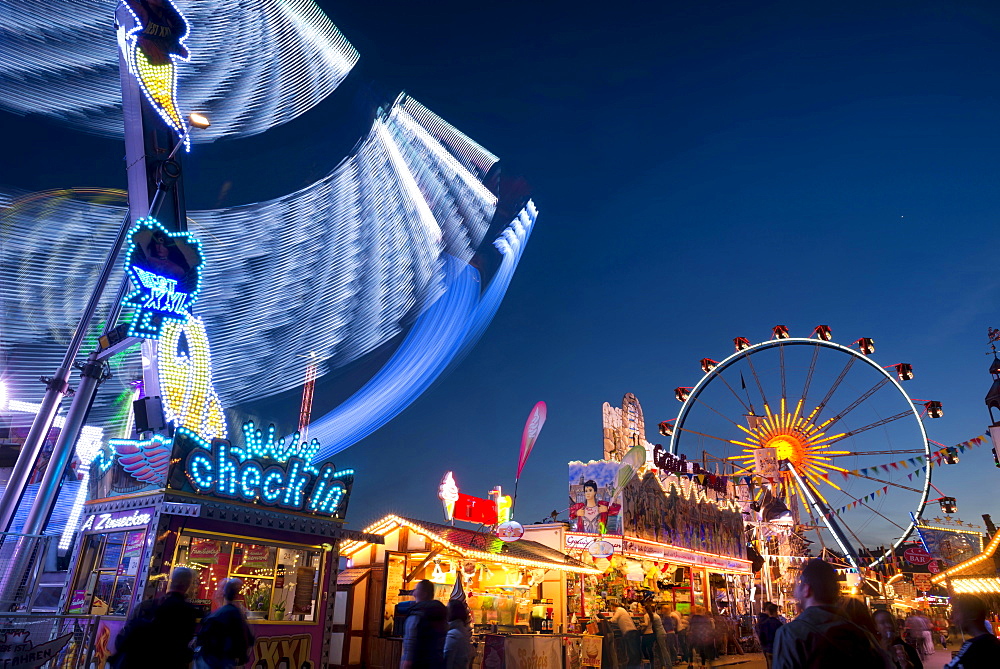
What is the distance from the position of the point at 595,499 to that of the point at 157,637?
54.8ft

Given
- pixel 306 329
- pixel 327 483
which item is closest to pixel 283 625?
pixel 327 483

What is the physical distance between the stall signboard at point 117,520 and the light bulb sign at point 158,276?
3.05 metres

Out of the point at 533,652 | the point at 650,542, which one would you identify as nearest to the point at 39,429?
the point at 533,652

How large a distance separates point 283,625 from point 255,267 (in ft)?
45.3

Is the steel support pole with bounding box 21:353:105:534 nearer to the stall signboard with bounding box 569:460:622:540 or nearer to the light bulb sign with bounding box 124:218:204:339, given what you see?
the light bulb sign with bounding box 124:218:204:339

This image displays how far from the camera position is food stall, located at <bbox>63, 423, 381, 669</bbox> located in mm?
9570

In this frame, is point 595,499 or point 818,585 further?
point 595,499

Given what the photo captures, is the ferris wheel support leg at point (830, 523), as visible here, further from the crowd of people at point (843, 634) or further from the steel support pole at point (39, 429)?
the steel support pole at point (39, 429)

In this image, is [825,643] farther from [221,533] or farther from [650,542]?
[650,542]

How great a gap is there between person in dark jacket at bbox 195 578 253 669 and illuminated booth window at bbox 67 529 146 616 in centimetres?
534

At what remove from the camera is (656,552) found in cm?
2106

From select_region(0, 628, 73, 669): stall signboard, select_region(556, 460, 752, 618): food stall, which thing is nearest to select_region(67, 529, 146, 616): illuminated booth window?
select_region(0, 628, 73, 669): stall signboard

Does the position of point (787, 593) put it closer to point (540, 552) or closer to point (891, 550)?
point (891, 550)

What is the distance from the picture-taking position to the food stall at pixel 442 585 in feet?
45.9
